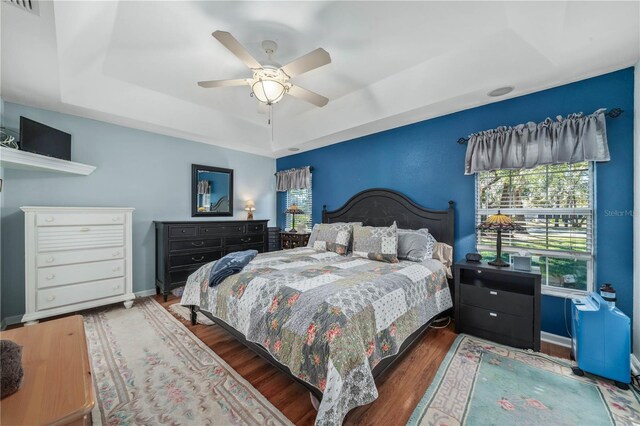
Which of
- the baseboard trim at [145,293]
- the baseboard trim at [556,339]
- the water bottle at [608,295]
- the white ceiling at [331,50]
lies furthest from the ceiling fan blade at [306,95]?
the baseboard trim at [145,293]

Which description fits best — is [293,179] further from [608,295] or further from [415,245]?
[608,295]

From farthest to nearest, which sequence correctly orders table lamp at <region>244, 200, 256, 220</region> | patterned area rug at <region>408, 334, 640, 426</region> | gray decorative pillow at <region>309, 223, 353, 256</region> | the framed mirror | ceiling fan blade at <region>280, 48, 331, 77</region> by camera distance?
table lamp at <region>244, 200, 256, 220</region> → the framed mirror → gray decorative pillow at <region>309, 223, 353, 256</region> → ceiling fan blade at <region>280, 48, 331, 77</region> → patterned area rug at <region>408, 334, 640, 426</region>

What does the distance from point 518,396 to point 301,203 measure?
4200 millimetres

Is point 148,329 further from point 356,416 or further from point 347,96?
point 347,96

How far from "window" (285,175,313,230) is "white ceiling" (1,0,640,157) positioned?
207 cm

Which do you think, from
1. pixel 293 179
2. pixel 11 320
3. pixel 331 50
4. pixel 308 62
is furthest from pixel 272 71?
pixel 11 320

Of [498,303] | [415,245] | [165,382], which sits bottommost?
[165,382]

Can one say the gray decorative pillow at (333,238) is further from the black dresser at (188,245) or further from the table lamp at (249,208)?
the table lamp at (249,208)

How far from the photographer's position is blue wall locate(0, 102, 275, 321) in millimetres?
2967

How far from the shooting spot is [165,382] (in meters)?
1.91

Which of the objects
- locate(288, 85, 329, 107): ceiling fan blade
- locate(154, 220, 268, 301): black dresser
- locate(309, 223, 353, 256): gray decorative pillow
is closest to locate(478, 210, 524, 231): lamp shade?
locate(309, 223, 353, 256): gray decorative pillow

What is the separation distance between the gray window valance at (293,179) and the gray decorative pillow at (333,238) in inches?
57.7

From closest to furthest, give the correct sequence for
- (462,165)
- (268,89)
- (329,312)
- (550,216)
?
(329,312)
(268,89)
(550,216)
(462,165)

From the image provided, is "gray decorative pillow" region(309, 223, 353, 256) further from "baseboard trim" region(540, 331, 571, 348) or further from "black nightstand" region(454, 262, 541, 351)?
"baseboard trim" region(540, 331, 571, 348)
